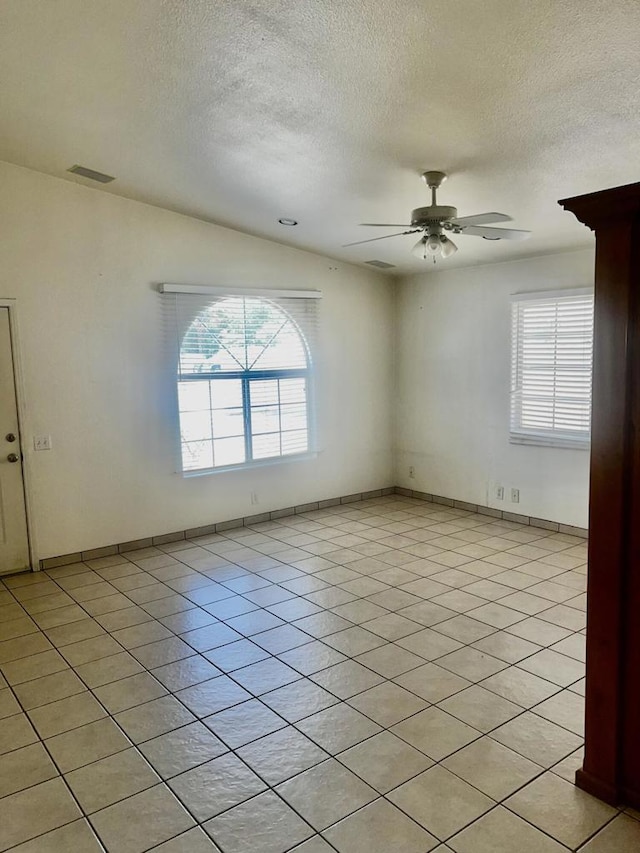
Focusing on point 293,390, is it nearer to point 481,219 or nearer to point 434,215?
point 434,215

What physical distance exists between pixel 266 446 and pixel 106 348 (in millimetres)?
1755

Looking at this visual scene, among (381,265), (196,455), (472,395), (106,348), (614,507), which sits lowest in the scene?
(196,455)

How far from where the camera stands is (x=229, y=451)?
5.55 metres

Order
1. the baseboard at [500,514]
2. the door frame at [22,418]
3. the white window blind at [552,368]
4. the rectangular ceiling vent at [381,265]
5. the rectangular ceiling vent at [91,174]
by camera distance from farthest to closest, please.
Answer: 1. the rectangular ceiling vent at [381,265]
2. the baseboard at [500,514]
3. the white window blind at [552,368]
4. the door frame at [22,418]
5. the rectangular ceiling vent at [91,174]

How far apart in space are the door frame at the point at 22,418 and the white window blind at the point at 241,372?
3.85ft

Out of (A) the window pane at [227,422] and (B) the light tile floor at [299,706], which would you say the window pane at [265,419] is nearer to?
(A) the window pane at [227,422]

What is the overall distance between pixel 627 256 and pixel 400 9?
1.21 metres

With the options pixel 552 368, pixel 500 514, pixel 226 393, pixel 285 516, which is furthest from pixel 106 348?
pixel 500 514

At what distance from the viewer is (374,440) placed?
22.2 feet

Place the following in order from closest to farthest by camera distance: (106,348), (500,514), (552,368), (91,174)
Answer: (91,174)
(106,348)
(552,368)
(500,514)

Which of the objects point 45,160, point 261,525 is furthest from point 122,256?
point 261,525

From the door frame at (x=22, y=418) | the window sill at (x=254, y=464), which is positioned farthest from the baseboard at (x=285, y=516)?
the window sill at (x=254, y=464)

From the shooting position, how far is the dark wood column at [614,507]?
6.59ft

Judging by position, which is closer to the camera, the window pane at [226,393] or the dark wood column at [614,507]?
the dark wood column at [614,507]
